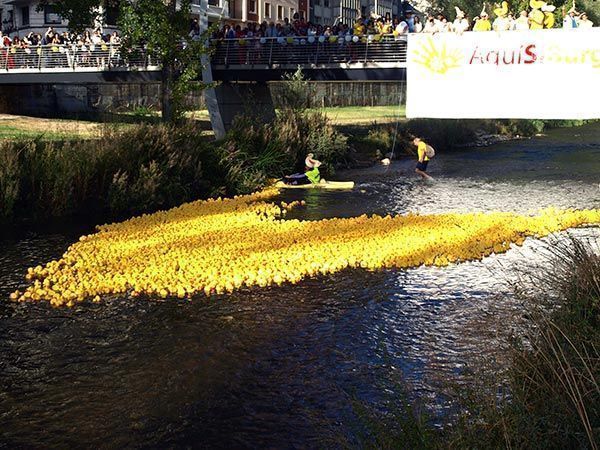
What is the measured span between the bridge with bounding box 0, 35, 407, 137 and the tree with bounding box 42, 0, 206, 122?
4.21ft

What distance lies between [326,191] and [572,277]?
18.4 meters

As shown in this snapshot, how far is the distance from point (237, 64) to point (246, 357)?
86.2 feet

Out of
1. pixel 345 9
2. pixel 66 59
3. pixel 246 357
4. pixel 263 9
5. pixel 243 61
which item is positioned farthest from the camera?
pixel 345 9

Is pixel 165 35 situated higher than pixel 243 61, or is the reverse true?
pixel 165 35

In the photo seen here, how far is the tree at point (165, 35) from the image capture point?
2853cm

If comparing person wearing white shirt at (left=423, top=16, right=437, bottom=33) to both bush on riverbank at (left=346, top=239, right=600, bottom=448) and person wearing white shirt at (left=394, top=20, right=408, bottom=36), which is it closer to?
person wearing white shirt at (left=394, top=20, right=408, bottom=36)

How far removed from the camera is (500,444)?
5.58 meters

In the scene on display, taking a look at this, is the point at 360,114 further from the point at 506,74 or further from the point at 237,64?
the point at 506,74

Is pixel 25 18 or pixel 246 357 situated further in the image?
pixel 25 18

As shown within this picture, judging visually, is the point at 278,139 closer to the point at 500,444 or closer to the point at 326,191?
the point at 326,191

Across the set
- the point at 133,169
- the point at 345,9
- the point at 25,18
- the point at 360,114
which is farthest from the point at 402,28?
the point at 345,9

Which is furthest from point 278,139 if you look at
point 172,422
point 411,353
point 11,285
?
point 172,422

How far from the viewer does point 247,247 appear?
54.5ft

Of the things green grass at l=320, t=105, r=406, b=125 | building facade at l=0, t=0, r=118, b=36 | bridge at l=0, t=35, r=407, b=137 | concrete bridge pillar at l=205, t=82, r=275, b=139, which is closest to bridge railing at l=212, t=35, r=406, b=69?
bridge at l=0, t=35, r=407, b=137
